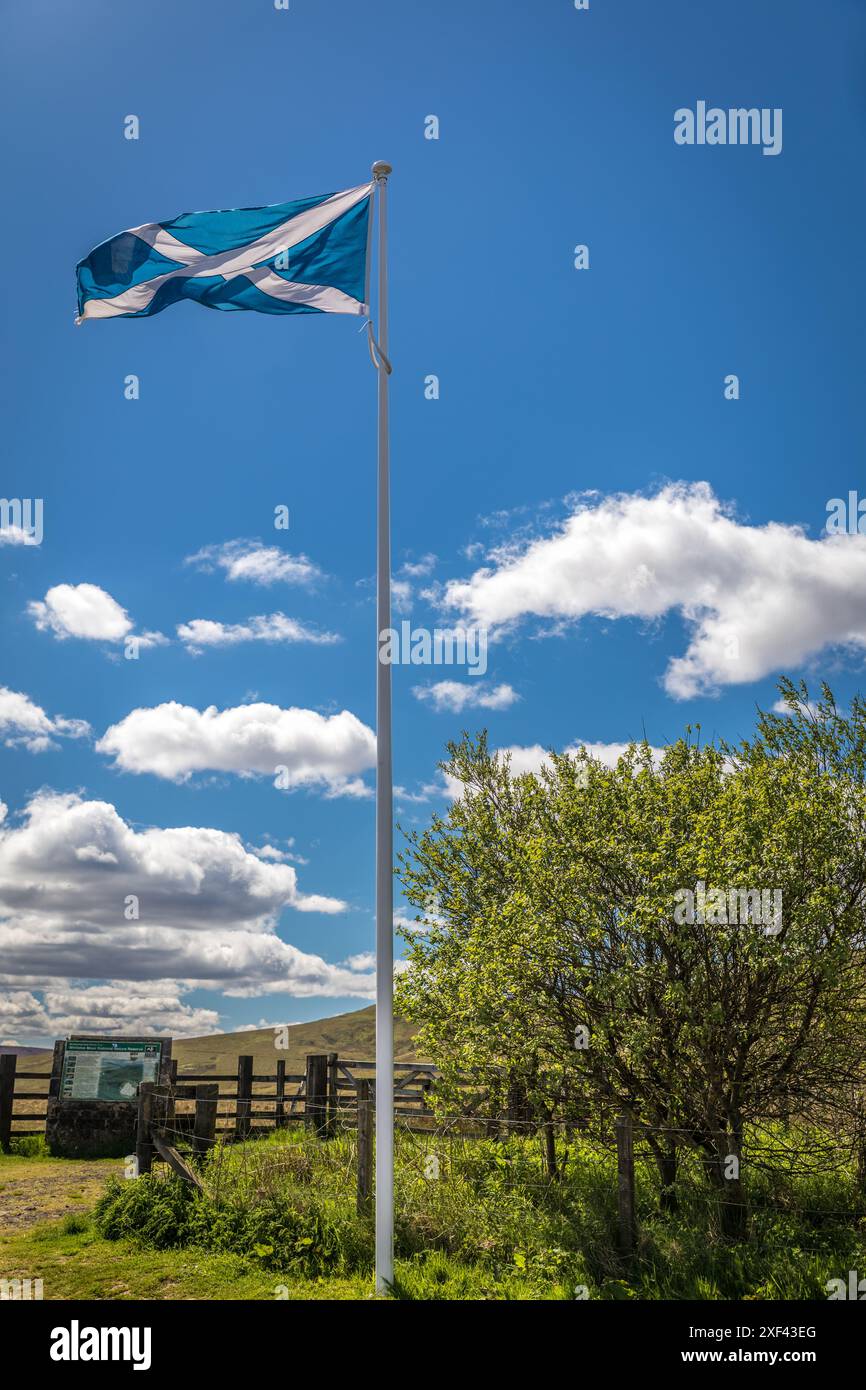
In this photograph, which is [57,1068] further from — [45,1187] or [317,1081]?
[317,1081]

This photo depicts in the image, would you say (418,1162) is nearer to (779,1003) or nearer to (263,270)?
(779,1003)

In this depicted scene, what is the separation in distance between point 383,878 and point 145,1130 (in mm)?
6867

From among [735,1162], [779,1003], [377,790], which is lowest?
[735,1162]

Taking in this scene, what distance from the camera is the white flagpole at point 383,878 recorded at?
32.0 ft

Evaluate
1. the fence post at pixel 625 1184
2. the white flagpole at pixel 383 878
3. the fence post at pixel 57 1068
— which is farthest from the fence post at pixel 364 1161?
the fence post at pixel 57 1068

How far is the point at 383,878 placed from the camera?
1040 cm

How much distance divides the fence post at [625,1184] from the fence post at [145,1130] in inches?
284

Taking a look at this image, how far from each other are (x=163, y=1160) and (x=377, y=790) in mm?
7605

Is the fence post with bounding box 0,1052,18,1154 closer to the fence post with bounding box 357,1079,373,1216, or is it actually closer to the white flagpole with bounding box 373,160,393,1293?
the fence post with bounding box 357,1079,373,1216

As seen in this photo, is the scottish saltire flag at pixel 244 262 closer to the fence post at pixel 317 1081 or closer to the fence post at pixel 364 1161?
the fence post at pixel 364 1161
